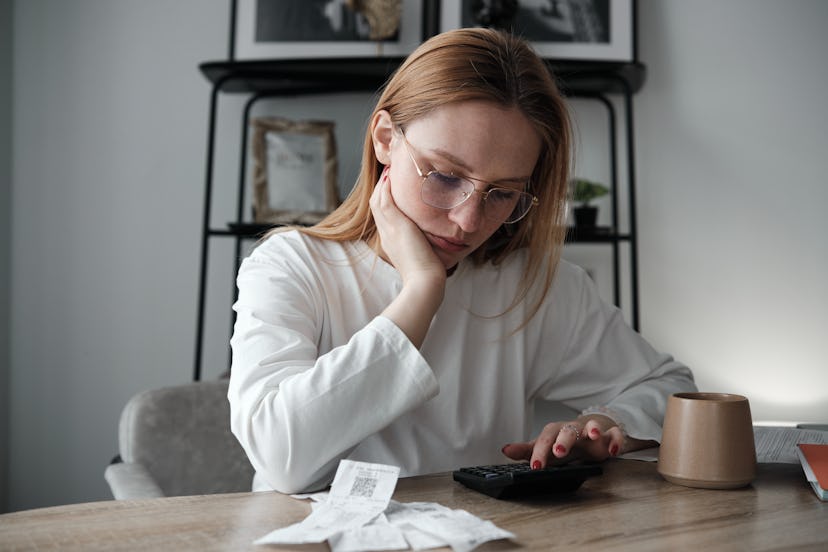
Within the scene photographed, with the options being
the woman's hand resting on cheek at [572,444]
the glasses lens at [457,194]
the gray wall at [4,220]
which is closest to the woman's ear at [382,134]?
the glasses lens at [457,194]

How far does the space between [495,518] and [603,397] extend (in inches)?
25.2

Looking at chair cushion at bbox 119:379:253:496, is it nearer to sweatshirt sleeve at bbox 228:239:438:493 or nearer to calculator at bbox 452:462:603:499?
sweatshirt sleeve at bbox 228:239:438:493

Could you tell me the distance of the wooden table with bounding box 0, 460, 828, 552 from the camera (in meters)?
0.74

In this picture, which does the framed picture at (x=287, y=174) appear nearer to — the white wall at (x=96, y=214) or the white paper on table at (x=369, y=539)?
the white wall at (x=96, y=214)

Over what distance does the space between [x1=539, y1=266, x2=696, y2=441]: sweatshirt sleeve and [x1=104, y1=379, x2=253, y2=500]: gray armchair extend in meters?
0.67

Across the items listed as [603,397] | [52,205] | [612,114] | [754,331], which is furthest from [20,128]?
[754,331]

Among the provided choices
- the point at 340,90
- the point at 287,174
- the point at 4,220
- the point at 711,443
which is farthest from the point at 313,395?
the point at 4,220

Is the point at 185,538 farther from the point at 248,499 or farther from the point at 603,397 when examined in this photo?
the point at 603,397

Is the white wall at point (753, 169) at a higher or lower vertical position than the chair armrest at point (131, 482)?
higher

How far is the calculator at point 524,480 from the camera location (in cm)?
89

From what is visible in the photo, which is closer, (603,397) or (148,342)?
(603,397)

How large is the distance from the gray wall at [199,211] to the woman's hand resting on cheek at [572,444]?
1.61m

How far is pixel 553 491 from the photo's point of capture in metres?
0.93

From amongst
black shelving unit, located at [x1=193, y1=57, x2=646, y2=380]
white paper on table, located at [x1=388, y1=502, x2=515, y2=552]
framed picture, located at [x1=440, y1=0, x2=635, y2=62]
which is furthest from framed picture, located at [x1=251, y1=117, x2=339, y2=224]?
white paper on table, located at [x1=388, y1=502, x2=515, y2=552]
